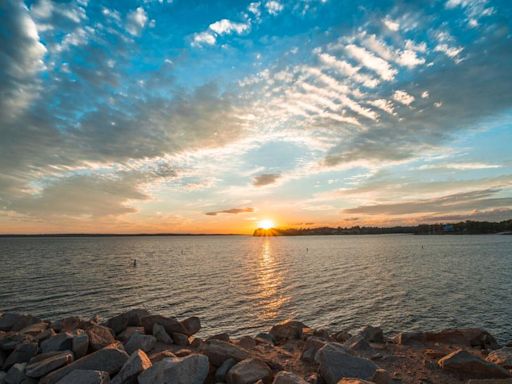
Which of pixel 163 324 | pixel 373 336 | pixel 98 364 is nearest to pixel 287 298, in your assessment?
pixel 373 336

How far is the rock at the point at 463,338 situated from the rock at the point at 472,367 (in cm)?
514

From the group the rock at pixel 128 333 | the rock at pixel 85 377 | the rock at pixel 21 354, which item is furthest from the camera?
the rock at pixel 128 333

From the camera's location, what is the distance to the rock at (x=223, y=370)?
371 inches

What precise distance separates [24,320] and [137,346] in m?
10.1

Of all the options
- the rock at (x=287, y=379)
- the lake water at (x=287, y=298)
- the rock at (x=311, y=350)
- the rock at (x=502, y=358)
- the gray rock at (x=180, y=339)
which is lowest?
the lake water at (x=287, y=298)

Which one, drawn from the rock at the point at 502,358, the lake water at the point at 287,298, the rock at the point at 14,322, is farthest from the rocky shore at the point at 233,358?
the lake water at the point at 287,298

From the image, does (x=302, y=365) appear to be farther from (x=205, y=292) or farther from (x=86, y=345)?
(x=205, y=292)

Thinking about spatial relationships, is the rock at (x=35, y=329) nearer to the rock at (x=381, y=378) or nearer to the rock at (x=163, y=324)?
the rock at (x=163, y=324)

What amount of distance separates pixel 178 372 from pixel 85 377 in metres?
2.49

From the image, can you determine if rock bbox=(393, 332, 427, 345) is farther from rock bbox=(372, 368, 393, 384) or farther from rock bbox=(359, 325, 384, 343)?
rock bbox=(372, 368, 393, 384)

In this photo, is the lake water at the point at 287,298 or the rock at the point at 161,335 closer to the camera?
the rock at the point at 161,335

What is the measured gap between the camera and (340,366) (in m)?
9.76

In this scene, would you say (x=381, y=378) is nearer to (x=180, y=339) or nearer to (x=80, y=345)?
(x=180, y=339)

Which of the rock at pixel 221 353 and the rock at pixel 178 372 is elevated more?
the rock at pixel 178 372
